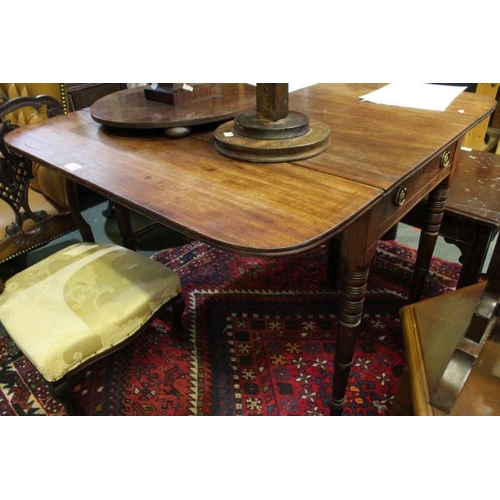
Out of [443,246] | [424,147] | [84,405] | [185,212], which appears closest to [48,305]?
[84,405]

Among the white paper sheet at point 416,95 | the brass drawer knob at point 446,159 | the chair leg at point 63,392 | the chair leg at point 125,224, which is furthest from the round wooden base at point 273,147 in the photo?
the chair leg at point 125,224

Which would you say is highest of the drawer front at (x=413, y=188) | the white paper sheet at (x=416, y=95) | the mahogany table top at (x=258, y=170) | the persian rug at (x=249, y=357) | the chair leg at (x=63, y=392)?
the white paper sheet at (x=416, y=95)

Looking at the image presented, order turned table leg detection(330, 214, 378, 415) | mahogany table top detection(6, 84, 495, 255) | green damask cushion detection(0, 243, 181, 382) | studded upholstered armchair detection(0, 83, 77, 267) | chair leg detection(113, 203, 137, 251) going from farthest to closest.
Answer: chair leg detection(113, 203, 137, 251) < studded upholstered armchair detection(0, 83, 77, 267) < green damask cushion detection(0, 243, 181, 382) < turned table leg detection(330, 214, 378, 415) < mahogany table top detection(6, 84, 495, 255)

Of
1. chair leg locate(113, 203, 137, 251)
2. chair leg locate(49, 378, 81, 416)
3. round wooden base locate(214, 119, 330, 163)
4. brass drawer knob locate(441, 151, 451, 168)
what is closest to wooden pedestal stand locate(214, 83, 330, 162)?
round wooden base locate(214, 119, 330, 163)

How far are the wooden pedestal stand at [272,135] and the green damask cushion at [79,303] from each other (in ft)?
1.64

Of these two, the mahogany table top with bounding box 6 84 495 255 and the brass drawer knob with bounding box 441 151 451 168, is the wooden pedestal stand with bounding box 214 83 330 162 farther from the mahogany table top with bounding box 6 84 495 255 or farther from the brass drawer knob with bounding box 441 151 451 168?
the brass drawer knob with bounding box 441 151 451 168

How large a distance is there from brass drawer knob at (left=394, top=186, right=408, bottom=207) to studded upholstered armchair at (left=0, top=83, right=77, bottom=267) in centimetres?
110

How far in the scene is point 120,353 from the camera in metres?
1.54

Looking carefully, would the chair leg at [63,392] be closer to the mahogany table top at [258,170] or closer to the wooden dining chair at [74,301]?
the wooden dining chair at [74,301]

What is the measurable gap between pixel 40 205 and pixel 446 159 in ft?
4.64

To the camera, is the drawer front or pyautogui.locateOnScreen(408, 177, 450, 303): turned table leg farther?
pyautogui.locateOnScreen(408, 177, 450, 303): turned table leg

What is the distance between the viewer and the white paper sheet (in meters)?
1.26

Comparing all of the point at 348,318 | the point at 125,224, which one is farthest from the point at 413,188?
the point at 125,224

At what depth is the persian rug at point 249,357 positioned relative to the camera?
1.35 metres
